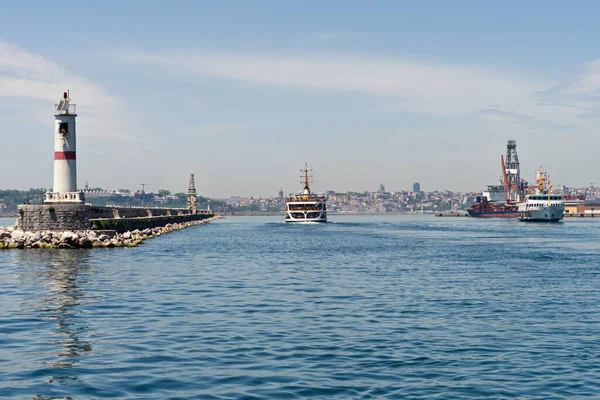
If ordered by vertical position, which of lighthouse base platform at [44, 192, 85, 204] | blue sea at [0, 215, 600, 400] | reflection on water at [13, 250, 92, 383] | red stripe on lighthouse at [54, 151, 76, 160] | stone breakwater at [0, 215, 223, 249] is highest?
red stripe on lighthouse at [54, 151, 76, 160]

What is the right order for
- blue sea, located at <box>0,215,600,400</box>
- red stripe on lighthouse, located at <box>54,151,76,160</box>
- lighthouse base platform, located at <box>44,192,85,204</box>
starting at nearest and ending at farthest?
blue sea, located at <box>0,215,600,400</box> → lighthouse base platform, located at <box>44,192,85,204</box> → red stripe on lighthouse, located at <box>54,151,76,160</box>

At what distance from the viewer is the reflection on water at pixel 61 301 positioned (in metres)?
17.8

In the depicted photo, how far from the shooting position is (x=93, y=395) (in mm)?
14094

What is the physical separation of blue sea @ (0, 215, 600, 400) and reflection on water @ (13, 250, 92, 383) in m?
0.08

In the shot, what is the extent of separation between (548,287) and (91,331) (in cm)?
2126

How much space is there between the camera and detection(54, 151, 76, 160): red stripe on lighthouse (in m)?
66.7

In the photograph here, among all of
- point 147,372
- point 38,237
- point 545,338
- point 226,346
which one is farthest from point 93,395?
point 38,237

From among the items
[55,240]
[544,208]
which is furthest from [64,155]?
[544,208]

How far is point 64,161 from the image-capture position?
66.7 m

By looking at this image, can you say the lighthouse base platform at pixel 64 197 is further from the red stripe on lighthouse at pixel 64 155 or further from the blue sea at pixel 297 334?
the blue sea at pixel 297 334

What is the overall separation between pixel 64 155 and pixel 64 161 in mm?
561

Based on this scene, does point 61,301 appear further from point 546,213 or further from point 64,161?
point 546,213

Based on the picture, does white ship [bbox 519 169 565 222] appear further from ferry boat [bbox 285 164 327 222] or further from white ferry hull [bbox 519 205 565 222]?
ferry boat [bbox 285 164 327 222]

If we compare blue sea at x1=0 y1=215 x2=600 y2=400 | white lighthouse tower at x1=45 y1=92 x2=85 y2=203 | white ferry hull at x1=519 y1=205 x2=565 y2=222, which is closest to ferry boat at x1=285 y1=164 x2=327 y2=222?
white ferry hull at x1=519 y1=205 x2=565 y2=222
